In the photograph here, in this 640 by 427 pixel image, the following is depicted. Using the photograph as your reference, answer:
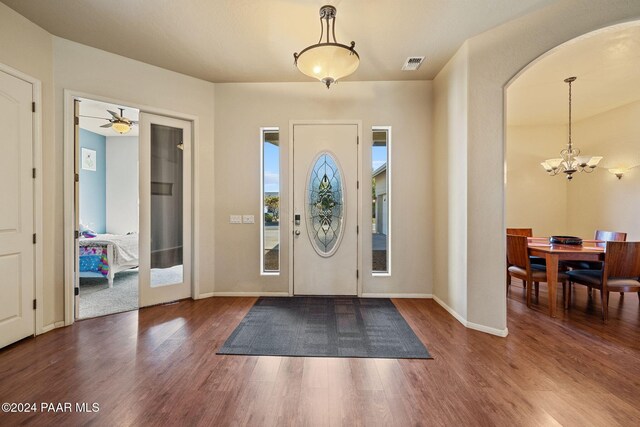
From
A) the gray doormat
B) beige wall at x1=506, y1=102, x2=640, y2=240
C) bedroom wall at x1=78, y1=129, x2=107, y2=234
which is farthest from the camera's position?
bedroom wall at x1=78, y1=129, x2=107, y2=234

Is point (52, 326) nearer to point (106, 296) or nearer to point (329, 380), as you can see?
point (106, 296)

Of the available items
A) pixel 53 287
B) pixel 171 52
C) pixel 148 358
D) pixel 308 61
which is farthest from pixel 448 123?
pixel 53 287

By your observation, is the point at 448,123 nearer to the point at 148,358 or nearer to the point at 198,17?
the point at 198,17

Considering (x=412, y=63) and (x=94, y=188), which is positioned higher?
(x=412, y=63)

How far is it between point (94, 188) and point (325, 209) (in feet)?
18.8

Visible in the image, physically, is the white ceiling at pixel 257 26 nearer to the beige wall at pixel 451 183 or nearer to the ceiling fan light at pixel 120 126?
the beige wall at pixel 451 183

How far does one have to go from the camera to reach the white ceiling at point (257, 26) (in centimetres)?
251

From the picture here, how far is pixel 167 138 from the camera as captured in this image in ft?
12.3

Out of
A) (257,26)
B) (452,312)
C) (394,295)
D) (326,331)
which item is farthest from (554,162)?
(257,26)

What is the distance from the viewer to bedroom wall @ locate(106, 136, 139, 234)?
659 cm

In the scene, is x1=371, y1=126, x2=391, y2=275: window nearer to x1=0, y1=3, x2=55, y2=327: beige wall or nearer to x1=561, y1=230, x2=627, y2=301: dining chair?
x1=561, y1=230, x2=627, y2=301: dining chair

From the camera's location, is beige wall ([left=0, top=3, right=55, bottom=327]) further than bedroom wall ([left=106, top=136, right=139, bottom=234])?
No

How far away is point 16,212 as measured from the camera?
262cm

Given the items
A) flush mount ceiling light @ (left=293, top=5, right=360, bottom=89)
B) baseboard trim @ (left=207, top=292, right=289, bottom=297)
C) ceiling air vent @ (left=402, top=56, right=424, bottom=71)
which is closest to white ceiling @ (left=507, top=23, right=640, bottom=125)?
ceiling air vent @ (left=402, top=56, right=424, bottom=71)
